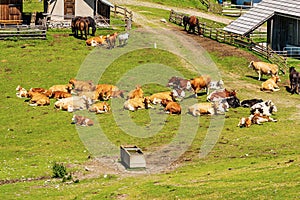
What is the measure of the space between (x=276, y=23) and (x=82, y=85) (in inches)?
727

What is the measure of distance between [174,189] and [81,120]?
11082 mm

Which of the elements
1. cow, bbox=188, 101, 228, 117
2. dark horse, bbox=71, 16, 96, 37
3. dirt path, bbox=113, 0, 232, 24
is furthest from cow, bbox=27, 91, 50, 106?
dirt path, bbox=113, 0, 232, 24

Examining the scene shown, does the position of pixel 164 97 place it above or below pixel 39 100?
above

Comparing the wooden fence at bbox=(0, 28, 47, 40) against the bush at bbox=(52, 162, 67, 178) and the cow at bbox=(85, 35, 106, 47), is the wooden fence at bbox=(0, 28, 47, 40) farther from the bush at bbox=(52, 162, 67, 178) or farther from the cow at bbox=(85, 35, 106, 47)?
the bush at bbox=(52, 162, 67, 178)

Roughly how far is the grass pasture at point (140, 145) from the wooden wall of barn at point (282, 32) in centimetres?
646

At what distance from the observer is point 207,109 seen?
131 ft

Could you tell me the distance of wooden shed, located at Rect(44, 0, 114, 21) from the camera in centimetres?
5922

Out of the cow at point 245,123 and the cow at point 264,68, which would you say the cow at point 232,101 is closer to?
the cow at point 245,123

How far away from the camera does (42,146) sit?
35656 millimetres

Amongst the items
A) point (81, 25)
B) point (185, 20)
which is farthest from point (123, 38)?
point (185, 20)

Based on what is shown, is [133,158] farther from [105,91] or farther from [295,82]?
[295,82]

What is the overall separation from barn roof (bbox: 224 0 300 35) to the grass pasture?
16.1 feet

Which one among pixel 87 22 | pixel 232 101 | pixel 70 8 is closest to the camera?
pixel 232 101

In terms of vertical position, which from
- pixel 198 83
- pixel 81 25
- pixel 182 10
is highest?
pixel 182 10
